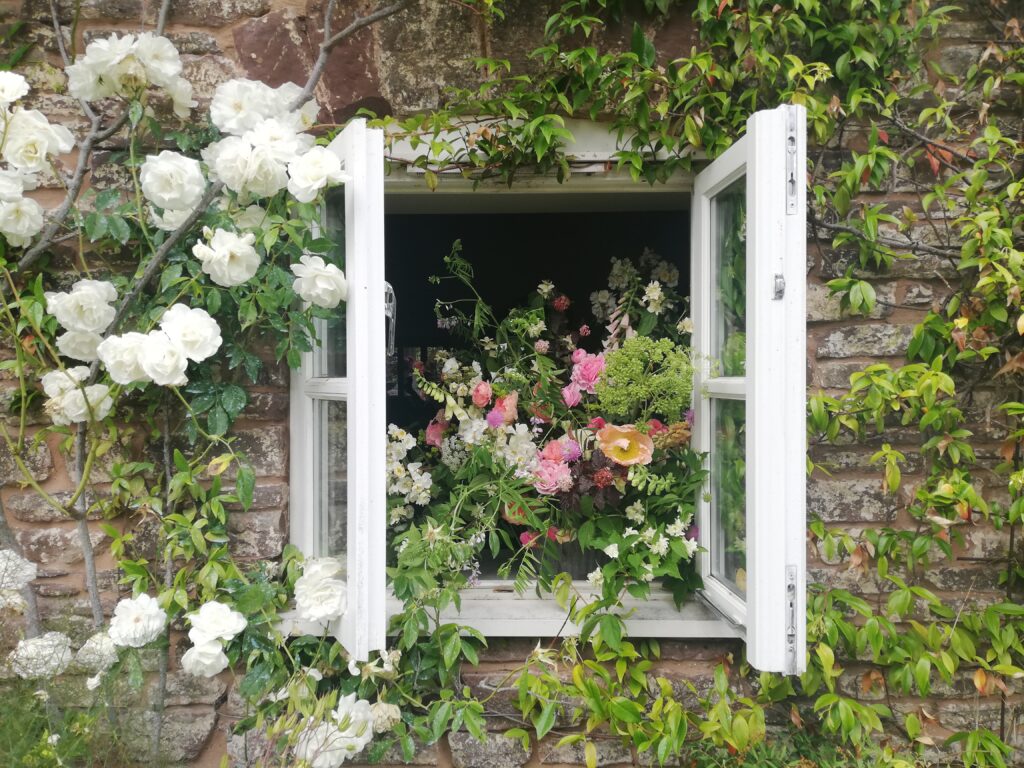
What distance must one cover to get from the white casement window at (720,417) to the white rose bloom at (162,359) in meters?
0.37

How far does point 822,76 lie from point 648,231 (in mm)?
1987

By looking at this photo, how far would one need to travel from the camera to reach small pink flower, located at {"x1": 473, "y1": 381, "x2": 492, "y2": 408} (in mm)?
2504

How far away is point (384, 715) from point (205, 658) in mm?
500

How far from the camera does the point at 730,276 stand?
215 centimetres

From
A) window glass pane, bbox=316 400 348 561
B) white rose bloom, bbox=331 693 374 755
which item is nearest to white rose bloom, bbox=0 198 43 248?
window glass pane, bbox=316 400 348 561

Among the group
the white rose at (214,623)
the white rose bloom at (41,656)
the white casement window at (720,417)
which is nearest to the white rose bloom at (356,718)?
the white casement window at (720,417)

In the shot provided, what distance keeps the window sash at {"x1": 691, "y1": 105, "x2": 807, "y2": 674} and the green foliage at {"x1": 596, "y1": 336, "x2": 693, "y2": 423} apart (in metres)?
0.35

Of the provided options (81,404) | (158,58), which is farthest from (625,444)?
(158,58)

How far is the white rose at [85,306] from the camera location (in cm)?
204

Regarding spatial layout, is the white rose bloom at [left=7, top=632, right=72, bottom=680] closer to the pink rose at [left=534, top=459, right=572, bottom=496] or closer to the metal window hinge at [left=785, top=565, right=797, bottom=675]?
the pink rose at [left=534, top=459, right=572, bottom=496]

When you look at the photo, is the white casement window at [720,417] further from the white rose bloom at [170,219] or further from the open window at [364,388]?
the white rose bloom at [170,219]

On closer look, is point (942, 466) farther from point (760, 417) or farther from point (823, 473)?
point (760, 417)

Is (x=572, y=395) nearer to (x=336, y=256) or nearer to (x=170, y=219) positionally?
(x=336, y=256)

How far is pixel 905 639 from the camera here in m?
2.32
